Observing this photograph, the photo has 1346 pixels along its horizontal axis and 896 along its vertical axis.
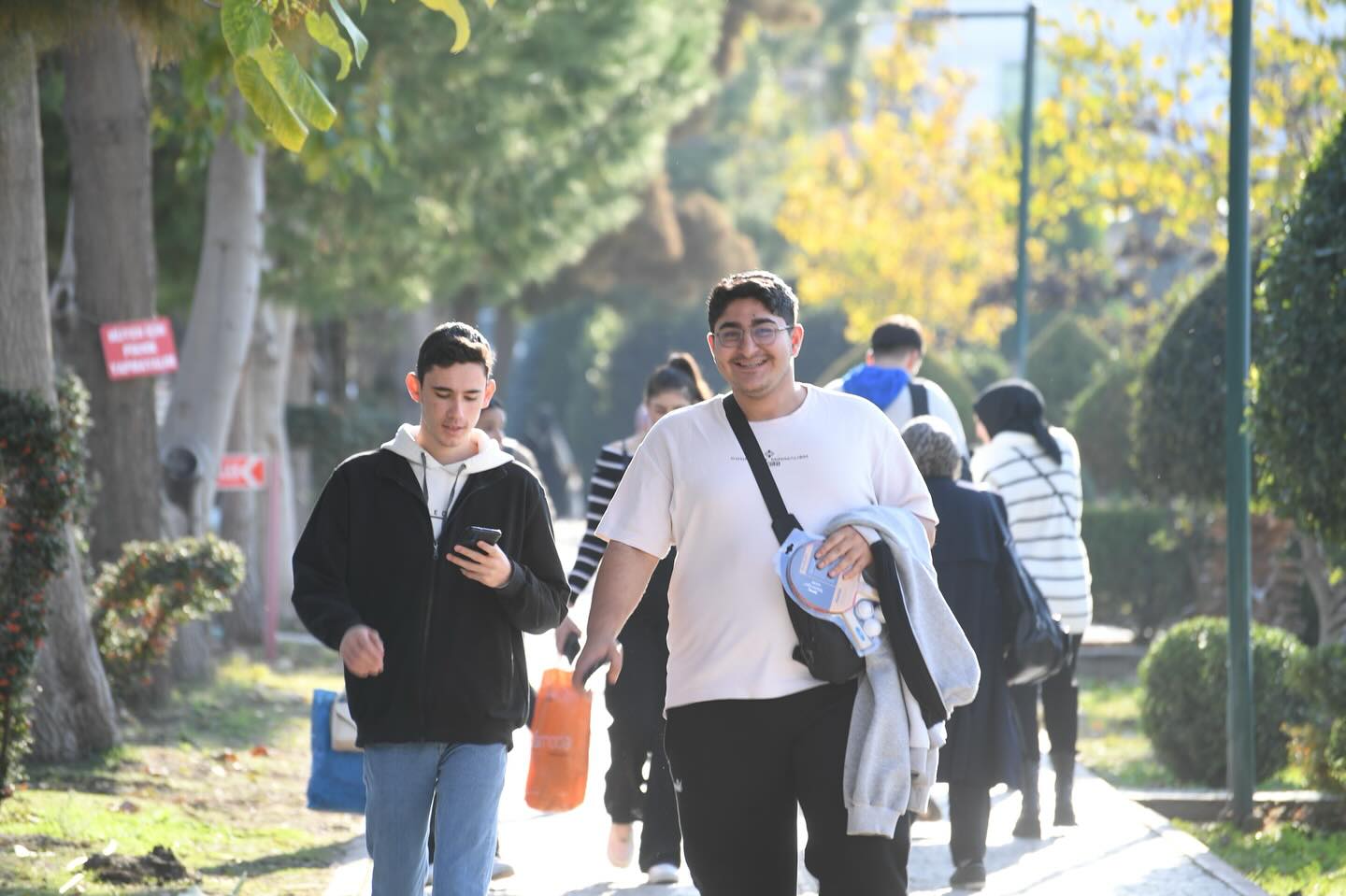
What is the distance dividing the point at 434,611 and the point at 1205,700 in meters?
7.15

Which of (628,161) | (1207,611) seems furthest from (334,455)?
(1207,611)

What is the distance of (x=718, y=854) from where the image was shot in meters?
4.96

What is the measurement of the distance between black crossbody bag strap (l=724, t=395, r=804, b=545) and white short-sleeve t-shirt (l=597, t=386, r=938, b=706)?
2 centimetres

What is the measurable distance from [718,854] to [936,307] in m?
32.5

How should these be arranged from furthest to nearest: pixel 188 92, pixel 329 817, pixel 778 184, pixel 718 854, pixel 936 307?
pixel 778 184
pixel 936 307
pixel 188 92
pixel 329 817
pixel 718 854

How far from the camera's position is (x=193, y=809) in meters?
9.20

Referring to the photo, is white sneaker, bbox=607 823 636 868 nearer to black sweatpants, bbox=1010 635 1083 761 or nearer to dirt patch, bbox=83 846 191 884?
dirt patch, bbox=83 846 191 884

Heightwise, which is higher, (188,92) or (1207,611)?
(188,92)

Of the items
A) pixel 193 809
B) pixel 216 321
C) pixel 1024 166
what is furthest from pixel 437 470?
pixel 1024 166

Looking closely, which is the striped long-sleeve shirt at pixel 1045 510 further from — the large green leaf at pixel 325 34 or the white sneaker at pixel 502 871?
the large green leaf at pixel 325 34

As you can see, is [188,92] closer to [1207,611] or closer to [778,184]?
[1207,611]

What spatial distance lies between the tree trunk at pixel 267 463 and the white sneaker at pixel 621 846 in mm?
8010

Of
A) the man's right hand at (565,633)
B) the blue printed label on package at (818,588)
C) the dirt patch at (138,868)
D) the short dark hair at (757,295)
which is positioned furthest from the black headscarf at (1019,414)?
the blue printed label on package at (818,588)

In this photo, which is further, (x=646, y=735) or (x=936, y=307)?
(x=936, y=307)
